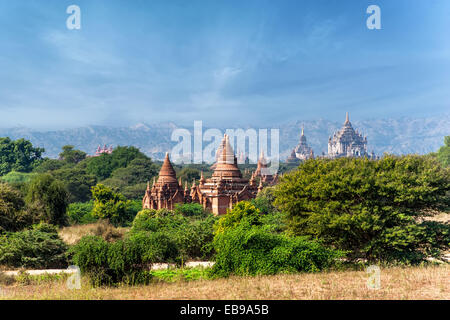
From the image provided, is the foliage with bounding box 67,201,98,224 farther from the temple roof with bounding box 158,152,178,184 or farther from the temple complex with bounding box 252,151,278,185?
the temple complex with bounding box 252,151,278,185

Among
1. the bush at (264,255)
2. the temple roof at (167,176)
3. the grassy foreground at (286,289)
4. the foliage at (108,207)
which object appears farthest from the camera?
the temple roof at (167,176)

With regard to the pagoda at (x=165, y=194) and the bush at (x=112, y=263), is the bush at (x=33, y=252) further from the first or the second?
the pagoda at (x=165, y=194)

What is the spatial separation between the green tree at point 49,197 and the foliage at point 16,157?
192 feet

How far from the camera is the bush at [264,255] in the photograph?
13.2 meters

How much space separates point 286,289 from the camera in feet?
33.1

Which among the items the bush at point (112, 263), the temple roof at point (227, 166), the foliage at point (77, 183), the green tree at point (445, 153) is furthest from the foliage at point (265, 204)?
the green tree at point (445, 153)

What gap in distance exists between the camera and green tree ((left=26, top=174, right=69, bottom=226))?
28.3 metres

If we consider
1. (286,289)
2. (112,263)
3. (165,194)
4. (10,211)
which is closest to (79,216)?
(165,194)

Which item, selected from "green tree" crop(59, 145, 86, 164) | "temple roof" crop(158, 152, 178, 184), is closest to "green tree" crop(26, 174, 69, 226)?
"temple roof" crop(158, 152, 178, 184)

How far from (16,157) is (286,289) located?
287ft

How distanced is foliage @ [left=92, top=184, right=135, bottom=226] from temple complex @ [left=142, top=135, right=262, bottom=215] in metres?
4.39

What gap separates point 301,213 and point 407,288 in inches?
270
